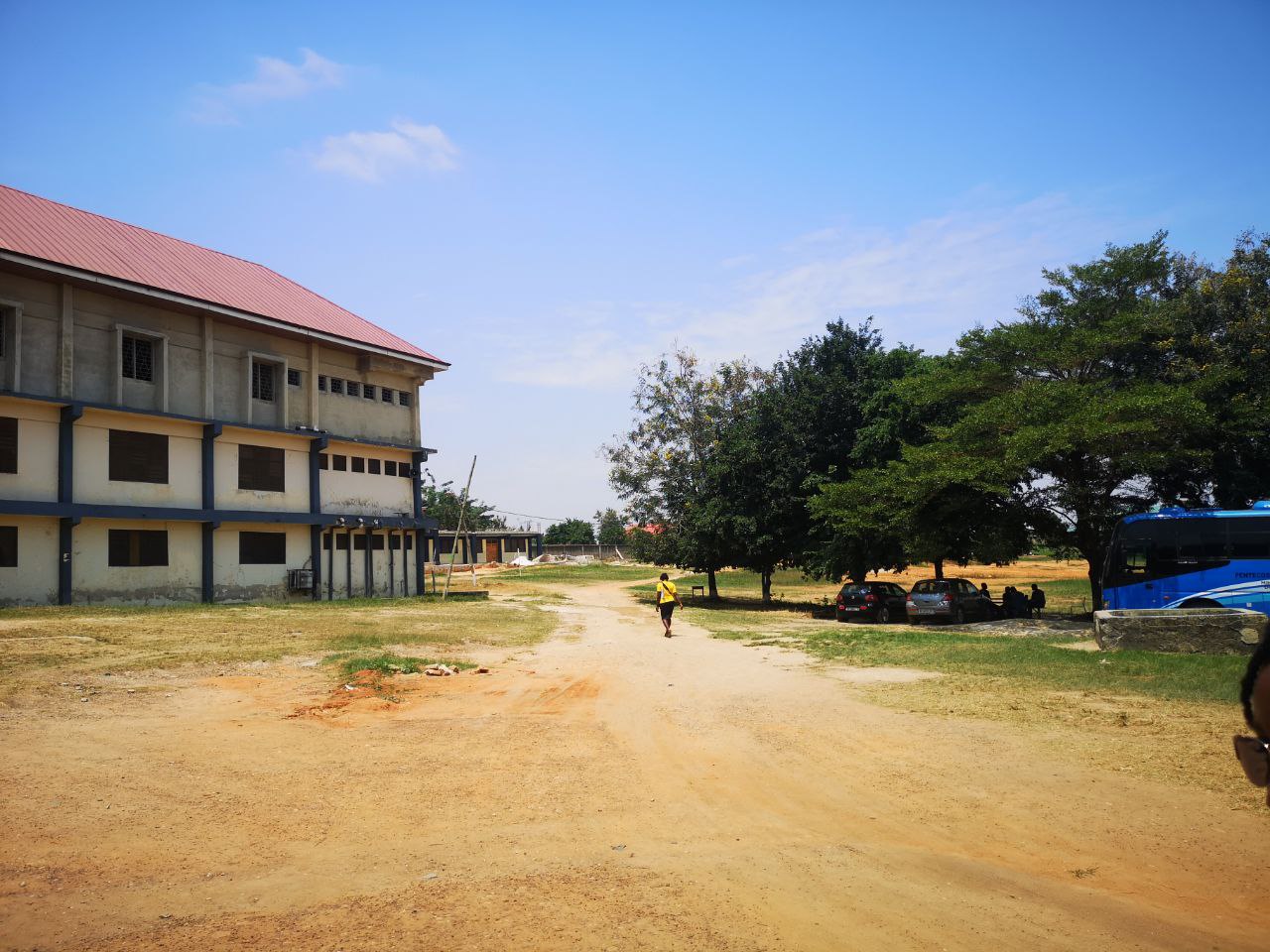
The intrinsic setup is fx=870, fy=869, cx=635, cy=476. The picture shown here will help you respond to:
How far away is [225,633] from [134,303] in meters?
15.8

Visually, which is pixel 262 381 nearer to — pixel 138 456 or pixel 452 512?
pixel 138 456

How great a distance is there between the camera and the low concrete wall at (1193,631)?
16.1m

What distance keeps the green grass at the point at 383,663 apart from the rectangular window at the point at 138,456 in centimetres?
1705

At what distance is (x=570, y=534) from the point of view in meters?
114

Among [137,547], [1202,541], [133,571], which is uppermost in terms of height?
[137,547]

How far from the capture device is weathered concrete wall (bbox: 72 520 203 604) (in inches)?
1106

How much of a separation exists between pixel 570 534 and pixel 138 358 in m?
84.4

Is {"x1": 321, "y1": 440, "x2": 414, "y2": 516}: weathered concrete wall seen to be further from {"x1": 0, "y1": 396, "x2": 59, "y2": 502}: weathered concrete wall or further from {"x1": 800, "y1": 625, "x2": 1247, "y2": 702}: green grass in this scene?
{"x1": 800, "y1": 625, "x2": 1247, "y2": 702}: green grass

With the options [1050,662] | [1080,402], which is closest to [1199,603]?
[1080,402]

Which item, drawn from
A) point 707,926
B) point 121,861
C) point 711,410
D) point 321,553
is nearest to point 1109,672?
point 707,926

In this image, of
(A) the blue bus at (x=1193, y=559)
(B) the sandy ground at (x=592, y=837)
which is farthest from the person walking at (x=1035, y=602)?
(B) the sandy ground at (x=592, y=837)

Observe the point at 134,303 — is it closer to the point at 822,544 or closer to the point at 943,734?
the point at 822,544

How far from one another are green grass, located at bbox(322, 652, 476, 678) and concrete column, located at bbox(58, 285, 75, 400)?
17518 millimetres

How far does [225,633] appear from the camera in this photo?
2036 cm
